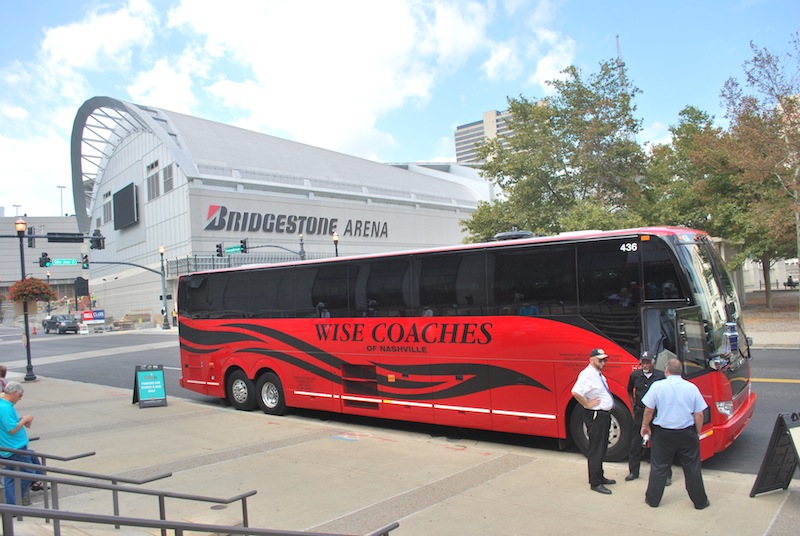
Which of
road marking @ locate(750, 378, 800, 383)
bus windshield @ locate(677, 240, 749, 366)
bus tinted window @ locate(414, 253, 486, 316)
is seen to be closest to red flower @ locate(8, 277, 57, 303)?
bus tinted window @ locate(414, 253, 486, 316)

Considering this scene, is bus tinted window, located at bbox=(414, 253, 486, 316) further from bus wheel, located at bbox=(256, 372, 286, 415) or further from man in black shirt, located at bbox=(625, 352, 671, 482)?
bus wheel, located at bbox=(256, 372, 286, 415)

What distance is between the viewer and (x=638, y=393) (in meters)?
7.03

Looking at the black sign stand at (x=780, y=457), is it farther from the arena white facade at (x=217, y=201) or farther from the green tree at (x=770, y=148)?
the arena white facade at (x=217, y=201)

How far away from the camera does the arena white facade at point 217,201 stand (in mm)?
61562

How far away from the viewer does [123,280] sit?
73812 millimetres

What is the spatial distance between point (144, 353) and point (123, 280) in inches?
1942

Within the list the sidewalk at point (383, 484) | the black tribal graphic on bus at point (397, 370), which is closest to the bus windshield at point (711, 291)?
the sidewalk at point (383, 484)

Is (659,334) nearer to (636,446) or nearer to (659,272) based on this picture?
(659,272)

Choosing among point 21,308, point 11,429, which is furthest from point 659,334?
point 21,308

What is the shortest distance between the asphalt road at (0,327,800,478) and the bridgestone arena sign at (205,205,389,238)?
95.7 feet


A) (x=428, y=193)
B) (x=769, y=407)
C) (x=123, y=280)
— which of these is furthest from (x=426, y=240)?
(x=769, y=407)

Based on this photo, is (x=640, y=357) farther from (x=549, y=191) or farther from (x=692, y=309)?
(x=549, y=191)

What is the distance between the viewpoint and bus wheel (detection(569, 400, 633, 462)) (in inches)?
306

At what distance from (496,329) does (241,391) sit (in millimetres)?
7043
